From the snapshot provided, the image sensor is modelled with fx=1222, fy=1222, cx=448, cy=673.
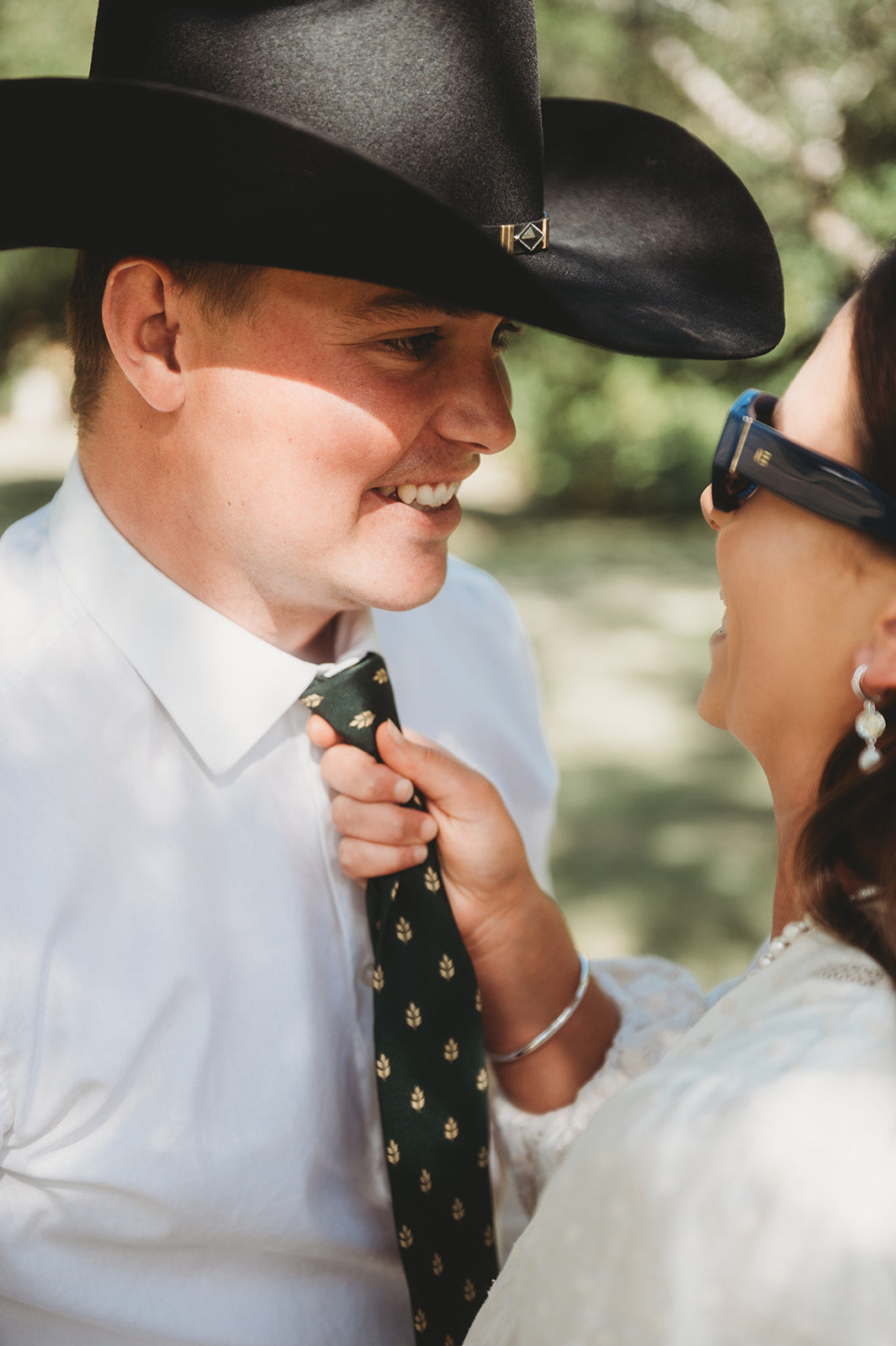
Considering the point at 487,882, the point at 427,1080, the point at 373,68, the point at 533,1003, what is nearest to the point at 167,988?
the point at 427,1080

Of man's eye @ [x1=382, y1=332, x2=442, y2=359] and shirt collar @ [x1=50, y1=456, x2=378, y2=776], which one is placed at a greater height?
man's eye @ [x1=382, y1=332, x2=442, y2=359]

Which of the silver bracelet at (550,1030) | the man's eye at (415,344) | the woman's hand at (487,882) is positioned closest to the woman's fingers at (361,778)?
the woman's hand at (487,882)

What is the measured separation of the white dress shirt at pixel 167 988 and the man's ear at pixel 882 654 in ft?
2.89

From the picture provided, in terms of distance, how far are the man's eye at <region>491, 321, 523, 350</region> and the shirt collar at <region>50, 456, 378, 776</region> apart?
65cm

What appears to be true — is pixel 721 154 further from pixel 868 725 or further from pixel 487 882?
pixel 868 725

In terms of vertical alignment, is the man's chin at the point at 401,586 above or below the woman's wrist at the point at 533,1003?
above

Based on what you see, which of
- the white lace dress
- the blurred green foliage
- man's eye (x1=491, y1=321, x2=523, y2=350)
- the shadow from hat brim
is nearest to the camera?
the white lace dress

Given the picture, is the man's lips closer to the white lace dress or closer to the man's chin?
the man's chin

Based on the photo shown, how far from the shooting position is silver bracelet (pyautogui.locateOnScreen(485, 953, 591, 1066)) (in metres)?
2.15

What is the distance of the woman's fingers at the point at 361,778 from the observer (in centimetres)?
196

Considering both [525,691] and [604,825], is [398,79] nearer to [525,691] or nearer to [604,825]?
[525,691]

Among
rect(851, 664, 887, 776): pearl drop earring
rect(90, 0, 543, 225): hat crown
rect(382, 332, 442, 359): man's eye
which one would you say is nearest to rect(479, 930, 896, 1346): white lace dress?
rect(851, 664, 887, 776): pearl drop earring

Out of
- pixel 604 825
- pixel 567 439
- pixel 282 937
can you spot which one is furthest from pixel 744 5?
pixel 282 937

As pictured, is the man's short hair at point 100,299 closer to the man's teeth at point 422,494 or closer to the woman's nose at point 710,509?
the man's teeth at point 422,494
